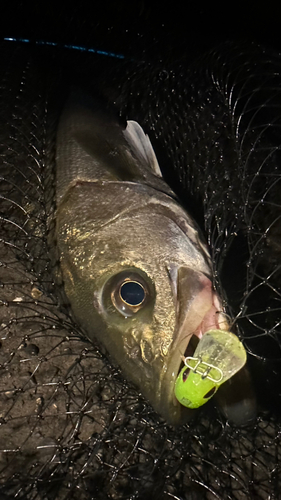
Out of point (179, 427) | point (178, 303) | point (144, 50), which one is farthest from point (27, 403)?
point (144, 50)

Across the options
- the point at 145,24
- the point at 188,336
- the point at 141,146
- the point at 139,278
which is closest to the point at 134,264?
the point at 139,278

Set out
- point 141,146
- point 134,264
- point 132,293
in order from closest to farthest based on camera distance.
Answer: point 132,293 → point 134,264 → point 141,146

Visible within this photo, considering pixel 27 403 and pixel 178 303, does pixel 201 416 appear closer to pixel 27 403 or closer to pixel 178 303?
pixel 178 303

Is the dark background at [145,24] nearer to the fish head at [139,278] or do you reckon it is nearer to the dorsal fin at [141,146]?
the dorsal fin at [141,146]

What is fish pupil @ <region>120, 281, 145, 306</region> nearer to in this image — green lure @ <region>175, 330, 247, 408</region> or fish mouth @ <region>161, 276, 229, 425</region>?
fish mouth @ <region>161, 276, 229, 425</region>

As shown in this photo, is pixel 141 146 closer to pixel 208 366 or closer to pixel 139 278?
pixel 139 278

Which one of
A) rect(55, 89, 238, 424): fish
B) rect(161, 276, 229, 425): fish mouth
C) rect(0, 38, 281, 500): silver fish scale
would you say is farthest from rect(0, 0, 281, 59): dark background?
rect(161, 276, 229, 425): fish mouth

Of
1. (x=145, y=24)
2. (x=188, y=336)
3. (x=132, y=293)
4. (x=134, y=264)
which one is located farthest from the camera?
(x=145, y=24)

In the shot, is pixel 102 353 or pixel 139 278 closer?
pixel 139 278
